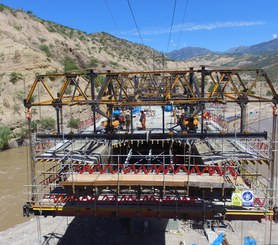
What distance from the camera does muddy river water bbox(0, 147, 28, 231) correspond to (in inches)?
790

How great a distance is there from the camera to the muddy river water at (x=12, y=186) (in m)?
20.1

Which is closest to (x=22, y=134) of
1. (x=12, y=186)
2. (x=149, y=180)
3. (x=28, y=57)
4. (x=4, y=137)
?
(x=4, y=137)

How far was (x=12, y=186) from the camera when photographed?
81.9 ft

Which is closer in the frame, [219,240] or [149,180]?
[149,180]

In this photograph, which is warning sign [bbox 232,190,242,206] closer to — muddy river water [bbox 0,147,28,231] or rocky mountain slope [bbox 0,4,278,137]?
rocky mountain slope [bbox 0,4,278,137]

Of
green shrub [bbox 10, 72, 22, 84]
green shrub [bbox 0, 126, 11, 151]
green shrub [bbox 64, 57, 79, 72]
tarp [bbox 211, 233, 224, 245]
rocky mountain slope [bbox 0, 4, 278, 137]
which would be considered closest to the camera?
tarp [bbox 211, 233, 224, 245]

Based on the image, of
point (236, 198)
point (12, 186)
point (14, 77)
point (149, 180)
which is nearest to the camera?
point (149, 180)

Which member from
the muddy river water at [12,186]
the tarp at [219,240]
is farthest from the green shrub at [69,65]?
the tarp at [219,240]

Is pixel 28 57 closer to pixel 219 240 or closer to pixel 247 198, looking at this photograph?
pixel 219 240

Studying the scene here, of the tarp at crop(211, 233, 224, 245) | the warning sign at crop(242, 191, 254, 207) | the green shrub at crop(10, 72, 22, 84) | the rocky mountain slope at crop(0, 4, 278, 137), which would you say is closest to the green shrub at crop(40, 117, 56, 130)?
the rocky mountain slope at crop(0, 4, 278, 137)

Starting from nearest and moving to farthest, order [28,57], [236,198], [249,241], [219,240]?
1. [236,198]
2. [249,241]
3. [219,240]
4. [28,57]

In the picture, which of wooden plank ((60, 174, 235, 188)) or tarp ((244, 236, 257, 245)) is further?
tarp ((244, 236, 257, 245))

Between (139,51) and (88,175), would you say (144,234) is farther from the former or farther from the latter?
(139,51)

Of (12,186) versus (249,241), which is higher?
(12,186)
